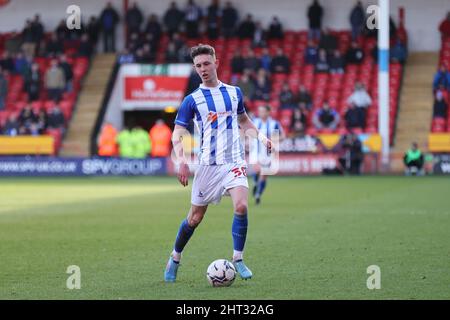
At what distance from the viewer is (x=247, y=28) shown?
41531mm

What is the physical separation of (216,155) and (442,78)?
28.2 meters

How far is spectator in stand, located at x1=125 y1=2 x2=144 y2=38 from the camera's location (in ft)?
139

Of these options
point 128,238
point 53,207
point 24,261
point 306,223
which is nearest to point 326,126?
point 53,207

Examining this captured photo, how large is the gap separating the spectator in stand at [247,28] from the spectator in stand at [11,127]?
30.4 feet

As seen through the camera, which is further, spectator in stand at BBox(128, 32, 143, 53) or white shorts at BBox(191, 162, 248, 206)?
spectator in stand at BBox(128, 32, 143, 53)

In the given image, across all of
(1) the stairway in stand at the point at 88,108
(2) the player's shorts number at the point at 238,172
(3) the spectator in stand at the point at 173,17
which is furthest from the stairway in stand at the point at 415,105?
(2) the player's shorts number at the point at 238,172

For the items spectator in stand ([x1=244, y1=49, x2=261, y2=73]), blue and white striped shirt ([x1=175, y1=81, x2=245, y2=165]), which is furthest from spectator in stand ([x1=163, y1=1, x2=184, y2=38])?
blue and white striped shirt ([x1=175, y1=81, x2=245, y2=165])

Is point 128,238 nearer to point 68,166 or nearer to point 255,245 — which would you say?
point 255,245

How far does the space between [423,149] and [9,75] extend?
1638 cm

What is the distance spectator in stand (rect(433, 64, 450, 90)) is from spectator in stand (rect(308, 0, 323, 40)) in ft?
18.7

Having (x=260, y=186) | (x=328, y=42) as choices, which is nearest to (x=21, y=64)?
(x=328, y=42)

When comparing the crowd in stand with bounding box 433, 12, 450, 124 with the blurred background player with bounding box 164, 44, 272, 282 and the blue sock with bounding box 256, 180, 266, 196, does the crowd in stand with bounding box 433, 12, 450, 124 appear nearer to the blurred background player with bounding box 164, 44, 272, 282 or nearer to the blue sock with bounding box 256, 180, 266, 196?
the blue sock with bounding box 256, 180, 266, 196

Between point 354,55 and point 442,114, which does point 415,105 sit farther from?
point 354,55

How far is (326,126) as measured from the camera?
122 feet
